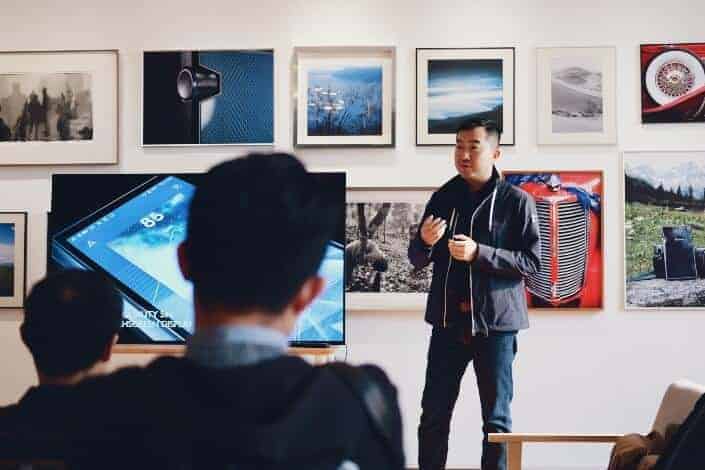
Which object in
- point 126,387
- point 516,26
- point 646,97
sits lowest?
point 126,387

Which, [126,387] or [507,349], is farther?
[507,349]


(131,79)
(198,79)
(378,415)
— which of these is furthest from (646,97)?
(378,415)

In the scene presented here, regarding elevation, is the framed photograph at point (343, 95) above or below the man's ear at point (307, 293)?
above

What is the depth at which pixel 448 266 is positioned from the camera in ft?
11.2

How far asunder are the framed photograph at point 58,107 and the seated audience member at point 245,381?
11.8 ft

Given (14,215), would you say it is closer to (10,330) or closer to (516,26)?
(10,330)

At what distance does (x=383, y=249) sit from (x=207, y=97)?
1245 mm

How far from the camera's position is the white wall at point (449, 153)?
13.6 feet

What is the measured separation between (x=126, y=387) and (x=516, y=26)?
149 inches

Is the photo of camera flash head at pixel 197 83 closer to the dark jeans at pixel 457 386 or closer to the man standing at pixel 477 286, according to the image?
the man standing at pixel 477 286

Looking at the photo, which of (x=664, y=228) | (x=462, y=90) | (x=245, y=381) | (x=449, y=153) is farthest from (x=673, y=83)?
(x=245, y=381)

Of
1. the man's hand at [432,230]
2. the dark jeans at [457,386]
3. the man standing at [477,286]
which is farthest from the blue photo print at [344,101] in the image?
the dark jeans at [457,386]

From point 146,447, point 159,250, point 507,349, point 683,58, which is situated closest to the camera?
point 146,447

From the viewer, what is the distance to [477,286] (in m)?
3.35
